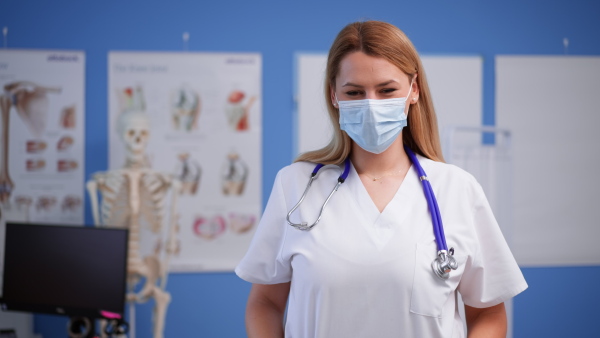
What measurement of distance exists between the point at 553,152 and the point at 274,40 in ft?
5.17

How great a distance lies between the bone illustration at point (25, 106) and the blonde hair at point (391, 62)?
219cm

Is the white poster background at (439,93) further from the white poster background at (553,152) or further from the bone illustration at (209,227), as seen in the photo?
the bone illustration at (209,227)

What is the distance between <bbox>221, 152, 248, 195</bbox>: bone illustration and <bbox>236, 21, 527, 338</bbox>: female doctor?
1.86m

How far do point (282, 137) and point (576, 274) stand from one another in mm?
1719

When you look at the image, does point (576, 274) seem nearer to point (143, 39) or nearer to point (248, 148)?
point (248, 148)

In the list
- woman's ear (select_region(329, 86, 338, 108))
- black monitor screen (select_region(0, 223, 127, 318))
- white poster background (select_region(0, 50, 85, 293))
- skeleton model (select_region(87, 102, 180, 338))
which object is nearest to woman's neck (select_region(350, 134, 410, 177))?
woman's ear (select_region(329, 86, 338, 108))

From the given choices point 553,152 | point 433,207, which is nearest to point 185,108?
point 553,152

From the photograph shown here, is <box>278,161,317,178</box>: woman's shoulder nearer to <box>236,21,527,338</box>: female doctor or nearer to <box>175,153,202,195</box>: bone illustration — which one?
<box>236,21,527,338</box>: female doctor

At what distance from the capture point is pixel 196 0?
3.12 meters

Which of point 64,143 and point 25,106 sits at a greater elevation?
point 25,106

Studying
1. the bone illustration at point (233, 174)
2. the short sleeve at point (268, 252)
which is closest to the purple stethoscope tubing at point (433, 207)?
the short sleeve at point (268, 252)

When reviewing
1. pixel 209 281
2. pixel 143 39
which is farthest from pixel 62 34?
pixel 209 281

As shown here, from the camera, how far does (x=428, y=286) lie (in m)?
1.09

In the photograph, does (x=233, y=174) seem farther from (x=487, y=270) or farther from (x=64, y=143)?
(x=487, y=270)
